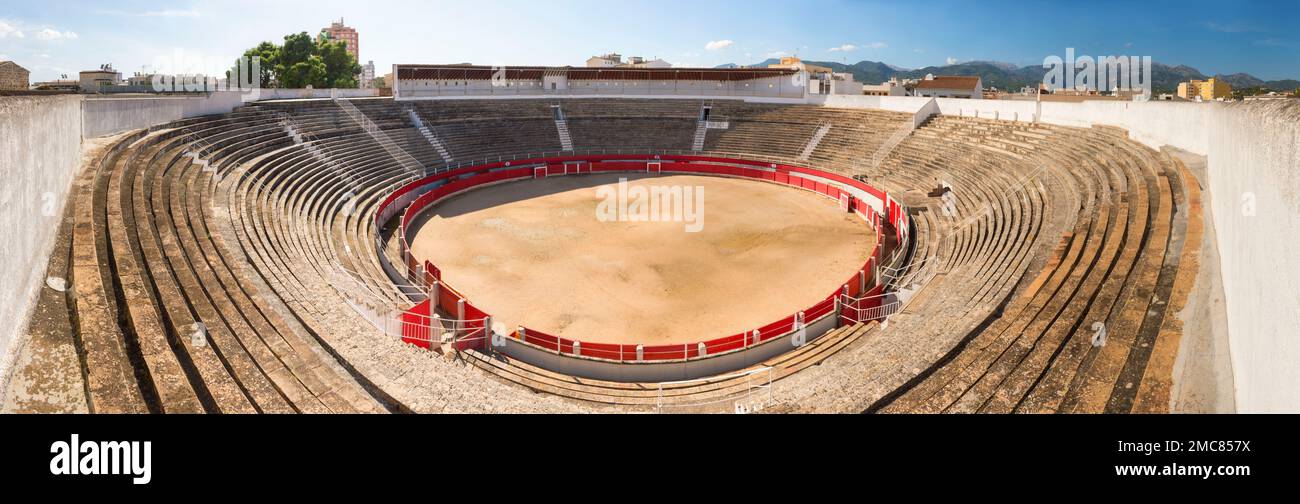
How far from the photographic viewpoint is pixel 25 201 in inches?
363

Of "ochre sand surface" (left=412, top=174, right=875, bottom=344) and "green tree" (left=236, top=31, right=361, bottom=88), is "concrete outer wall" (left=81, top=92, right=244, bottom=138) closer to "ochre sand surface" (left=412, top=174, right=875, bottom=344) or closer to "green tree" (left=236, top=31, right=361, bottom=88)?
"ochre sand surface" (left=412, top=174, right=875, bottom=344)

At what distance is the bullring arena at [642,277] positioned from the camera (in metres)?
8.70

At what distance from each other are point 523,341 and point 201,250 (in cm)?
678

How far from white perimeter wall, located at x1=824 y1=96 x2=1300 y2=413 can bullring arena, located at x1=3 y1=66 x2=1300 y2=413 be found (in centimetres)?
10

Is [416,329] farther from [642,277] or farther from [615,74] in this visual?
[615,74]

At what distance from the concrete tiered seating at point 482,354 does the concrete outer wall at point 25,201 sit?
54 cm

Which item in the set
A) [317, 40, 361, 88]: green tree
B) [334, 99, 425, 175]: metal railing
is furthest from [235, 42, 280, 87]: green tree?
[334, 99, 425, 175]: metal railing

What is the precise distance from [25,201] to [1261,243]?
51.3 ft

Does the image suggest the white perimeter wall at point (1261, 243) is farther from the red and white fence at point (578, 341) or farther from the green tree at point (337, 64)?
the green tree at point (337, 64)

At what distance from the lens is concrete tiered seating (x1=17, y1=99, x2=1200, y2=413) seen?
8.71m

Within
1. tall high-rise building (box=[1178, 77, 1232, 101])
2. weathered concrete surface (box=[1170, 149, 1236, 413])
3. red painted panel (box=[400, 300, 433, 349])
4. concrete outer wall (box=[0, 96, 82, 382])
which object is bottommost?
red painted panel (box=[400, 300, 433, 349])
